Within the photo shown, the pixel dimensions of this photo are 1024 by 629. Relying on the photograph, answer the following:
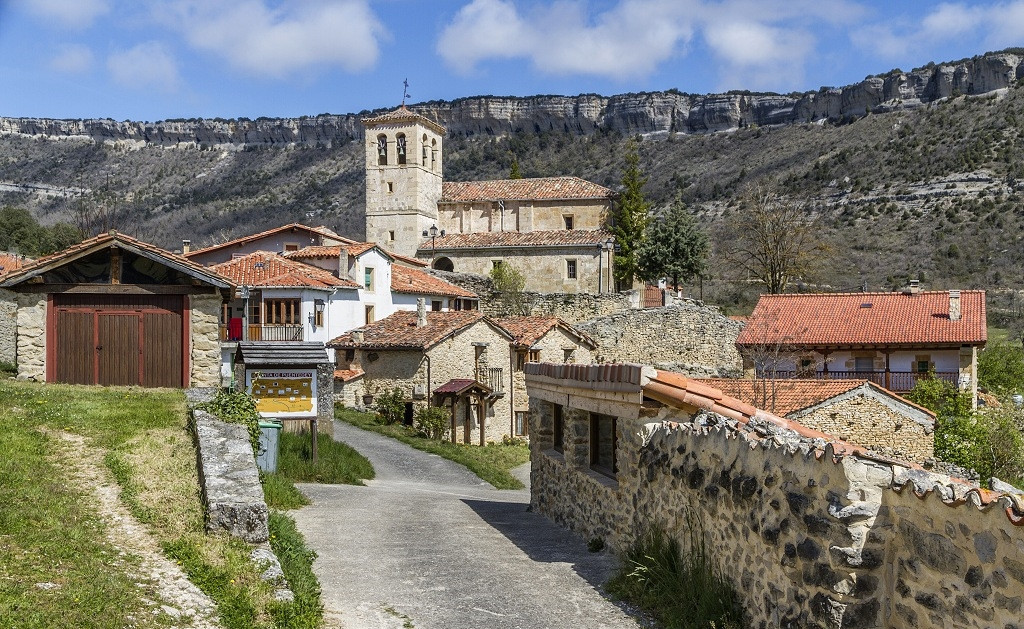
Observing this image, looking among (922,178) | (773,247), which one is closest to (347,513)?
(773,247)

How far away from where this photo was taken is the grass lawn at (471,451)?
29.2 metres

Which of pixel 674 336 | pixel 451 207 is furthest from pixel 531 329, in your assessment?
pixel 451 207

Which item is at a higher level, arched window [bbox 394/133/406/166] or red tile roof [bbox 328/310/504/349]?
arched window [bbox 394/133/406/166]

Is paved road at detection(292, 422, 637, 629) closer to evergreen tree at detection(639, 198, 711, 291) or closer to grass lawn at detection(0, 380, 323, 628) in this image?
grass lawn at detection(0, 380, 323, 628)

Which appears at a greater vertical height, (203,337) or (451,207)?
(451,207)

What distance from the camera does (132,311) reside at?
2012 centimetres

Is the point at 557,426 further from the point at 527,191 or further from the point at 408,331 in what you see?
the point at 527,191

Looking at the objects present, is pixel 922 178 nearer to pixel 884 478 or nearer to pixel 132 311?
pixel 132 311

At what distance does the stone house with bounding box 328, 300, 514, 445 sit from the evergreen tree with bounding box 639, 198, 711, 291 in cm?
1851

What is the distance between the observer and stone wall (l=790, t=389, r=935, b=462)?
2759 cm

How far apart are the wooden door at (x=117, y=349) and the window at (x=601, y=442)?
10889mm

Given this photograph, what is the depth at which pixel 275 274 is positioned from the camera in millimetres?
43250

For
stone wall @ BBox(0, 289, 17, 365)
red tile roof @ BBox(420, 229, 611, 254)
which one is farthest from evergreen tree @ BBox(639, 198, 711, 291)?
stone wall @ BBox(0, 289, 17, 365)

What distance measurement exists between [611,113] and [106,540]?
474 feet
